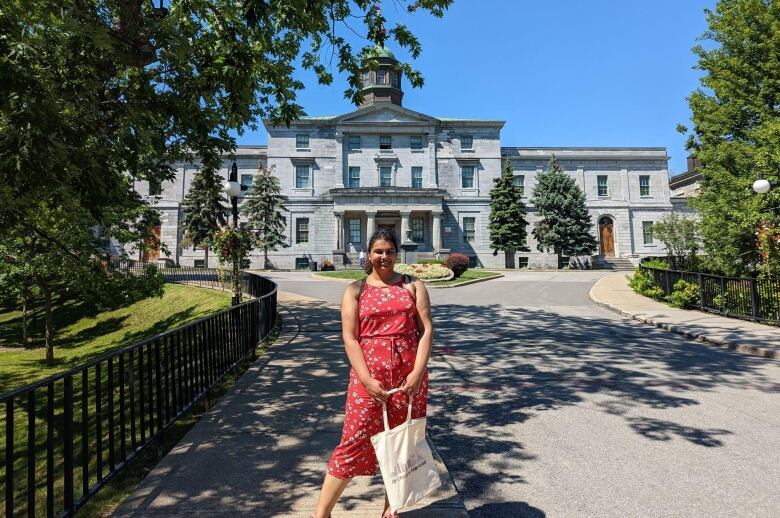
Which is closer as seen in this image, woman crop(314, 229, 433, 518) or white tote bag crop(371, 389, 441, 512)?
white tote bag crop(371, 389, 441, 512)

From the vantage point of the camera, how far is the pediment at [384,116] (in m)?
42.9

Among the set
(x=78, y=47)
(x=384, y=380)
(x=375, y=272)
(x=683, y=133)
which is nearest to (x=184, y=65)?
(x=78, y=47)

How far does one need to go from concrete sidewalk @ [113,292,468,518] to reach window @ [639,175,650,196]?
1913 inches

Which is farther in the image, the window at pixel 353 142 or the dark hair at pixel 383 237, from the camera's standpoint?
the window at pixel 353 142

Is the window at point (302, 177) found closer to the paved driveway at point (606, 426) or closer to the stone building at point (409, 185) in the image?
the stone building at point (409, 185)

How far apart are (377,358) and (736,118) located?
20.9m

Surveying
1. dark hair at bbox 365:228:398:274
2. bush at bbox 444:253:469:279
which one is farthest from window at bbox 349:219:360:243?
dark hair at bbox 365:228:398:274

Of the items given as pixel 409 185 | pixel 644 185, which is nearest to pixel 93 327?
pixel 409 185

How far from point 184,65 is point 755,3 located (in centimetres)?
2078

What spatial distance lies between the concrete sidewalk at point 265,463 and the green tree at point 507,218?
117ft

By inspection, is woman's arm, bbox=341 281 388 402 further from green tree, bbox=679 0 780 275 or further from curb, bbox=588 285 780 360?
green tree, bbox=679 0 780 275

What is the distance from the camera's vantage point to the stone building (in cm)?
4134

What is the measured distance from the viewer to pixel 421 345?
2.83 meters

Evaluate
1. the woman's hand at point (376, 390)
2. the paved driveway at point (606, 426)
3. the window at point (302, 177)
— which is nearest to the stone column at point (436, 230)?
the window at point (302, 177)
